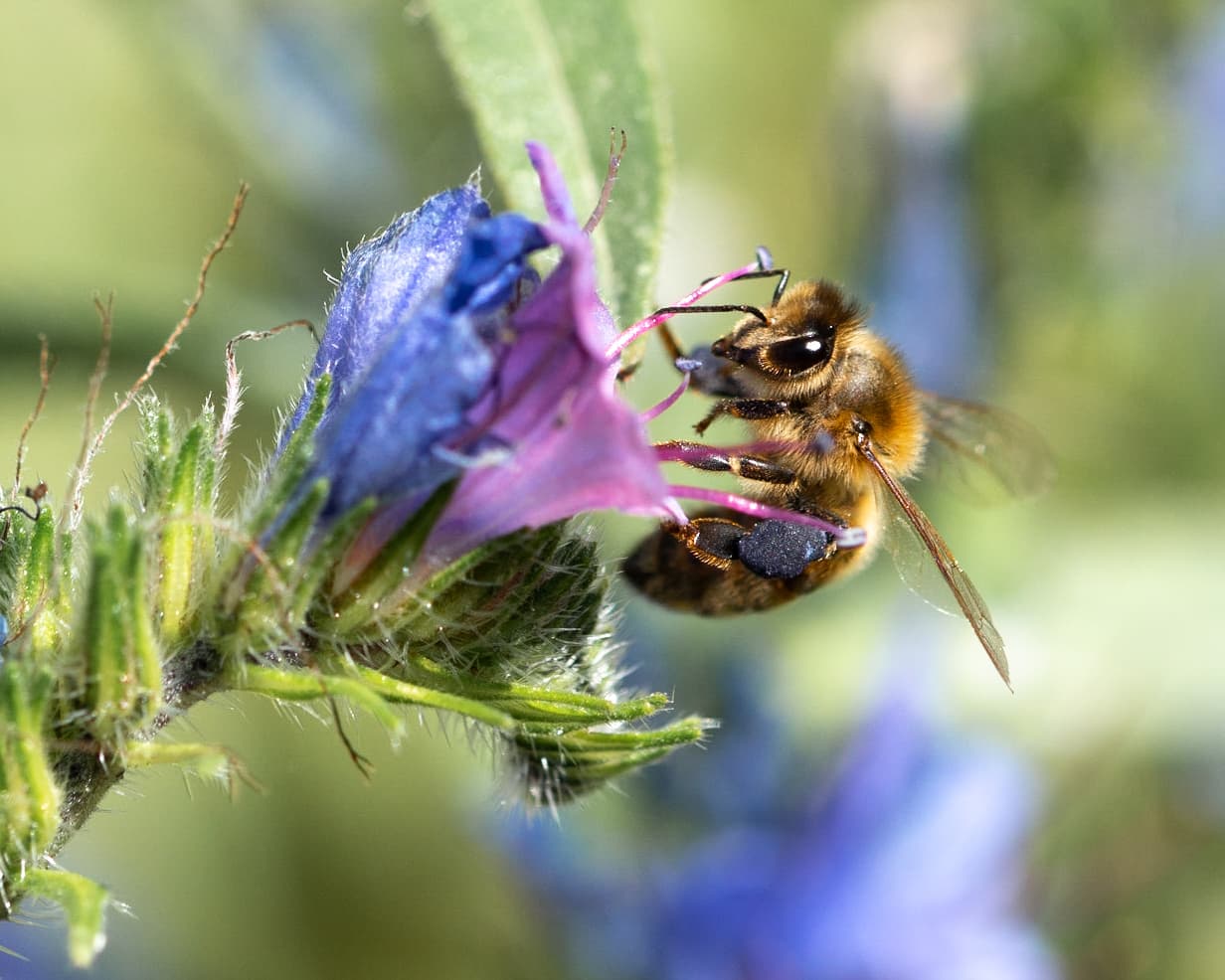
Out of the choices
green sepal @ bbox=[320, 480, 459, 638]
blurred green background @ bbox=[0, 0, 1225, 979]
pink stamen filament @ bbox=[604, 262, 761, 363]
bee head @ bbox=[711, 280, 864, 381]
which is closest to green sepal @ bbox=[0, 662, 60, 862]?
green sepal @ bbox=[320, 480, 459, 638]

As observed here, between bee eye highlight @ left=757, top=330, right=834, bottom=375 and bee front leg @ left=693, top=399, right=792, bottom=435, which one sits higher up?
bee eye highlight @ left=757, top=330, right=834, bottom=375

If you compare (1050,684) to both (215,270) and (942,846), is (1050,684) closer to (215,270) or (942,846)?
(942,846)

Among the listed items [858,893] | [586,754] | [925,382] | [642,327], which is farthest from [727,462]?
[925,382]

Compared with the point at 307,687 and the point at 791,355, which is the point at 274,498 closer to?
the point at 307,687

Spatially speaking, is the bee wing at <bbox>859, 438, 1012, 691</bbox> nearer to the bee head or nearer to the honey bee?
the honey bee

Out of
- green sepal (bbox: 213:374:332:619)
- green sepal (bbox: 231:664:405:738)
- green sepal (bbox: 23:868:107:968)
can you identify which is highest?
green sepal (bbox: 213:374:332:619)

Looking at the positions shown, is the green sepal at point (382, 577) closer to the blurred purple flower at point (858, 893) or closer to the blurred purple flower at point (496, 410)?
the blurred purple flower at point (496, 410)

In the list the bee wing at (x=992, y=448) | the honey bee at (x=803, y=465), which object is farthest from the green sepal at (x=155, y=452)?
the bee wing at (x=992, y=448)
